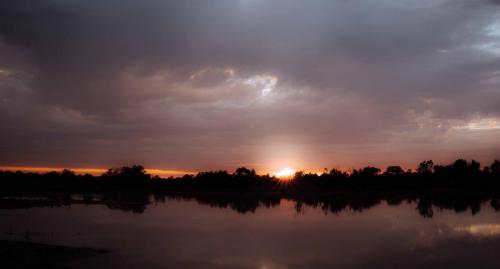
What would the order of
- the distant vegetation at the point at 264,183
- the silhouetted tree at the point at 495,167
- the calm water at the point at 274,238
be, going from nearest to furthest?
the calm water at the point at 274,238, the distant vegetation at the point at 264,183, the silhouetted tree at the point at 495,167

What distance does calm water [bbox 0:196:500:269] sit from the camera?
2183 cm

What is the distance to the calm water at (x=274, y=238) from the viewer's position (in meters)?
21.8

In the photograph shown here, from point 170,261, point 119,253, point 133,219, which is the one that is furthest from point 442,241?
point 133,219

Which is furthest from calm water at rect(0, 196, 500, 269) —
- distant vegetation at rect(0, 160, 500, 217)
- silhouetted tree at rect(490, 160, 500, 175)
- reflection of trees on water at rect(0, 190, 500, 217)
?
silhouetted tree at rect(490, 160, 500, 175)

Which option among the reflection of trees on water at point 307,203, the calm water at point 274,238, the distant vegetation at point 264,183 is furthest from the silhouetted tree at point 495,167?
the calm water at point 274,238

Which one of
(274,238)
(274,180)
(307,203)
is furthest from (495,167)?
(274,238)

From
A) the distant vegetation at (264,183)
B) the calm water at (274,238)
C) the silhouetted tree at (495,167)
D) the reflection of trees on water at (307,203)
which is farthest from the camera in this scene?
the silhouetted tree at (495,167)

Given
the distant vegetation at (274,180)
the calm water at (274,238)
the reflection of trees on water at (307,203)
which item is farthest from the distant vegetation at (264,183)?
the calm water at (274,238)

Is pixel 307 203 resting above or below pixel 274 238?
above

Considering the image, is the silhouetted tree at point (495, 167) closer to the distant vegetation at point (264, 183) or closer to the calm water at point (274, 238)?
the distant vegetation at point (264, 183)

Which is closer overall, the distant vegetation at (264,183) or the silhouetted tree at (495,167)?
the distant vegetation at (264,183)

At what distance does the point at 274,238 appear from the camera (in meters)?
29.9

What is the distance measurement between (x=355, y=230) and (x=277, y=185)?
7745cm

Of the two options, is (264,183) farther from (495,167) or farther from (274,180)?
(495,167)
